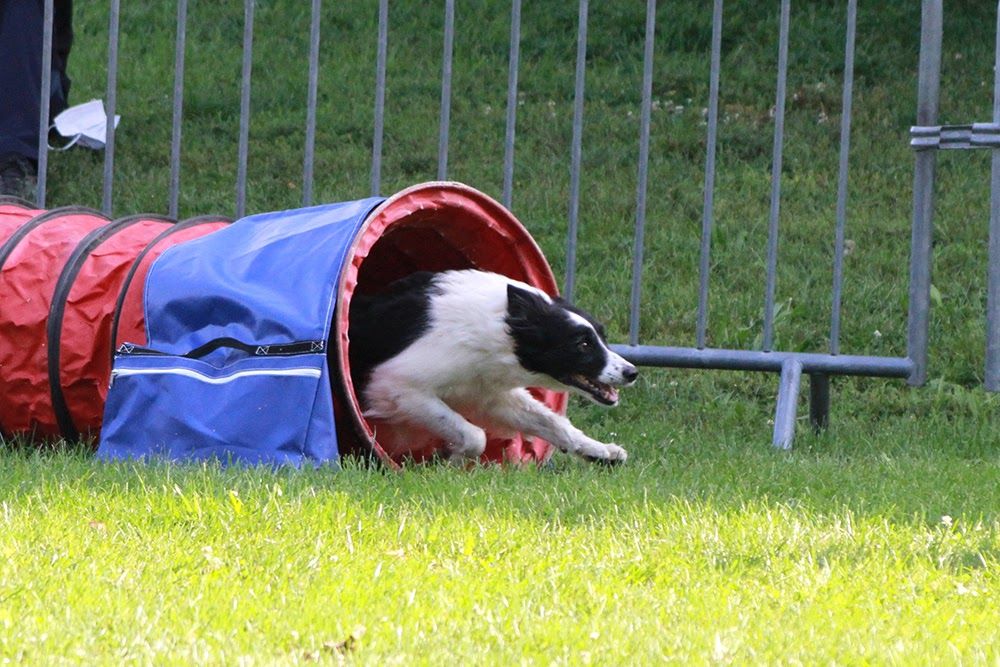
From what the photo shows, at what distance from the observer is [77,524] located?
359 cm

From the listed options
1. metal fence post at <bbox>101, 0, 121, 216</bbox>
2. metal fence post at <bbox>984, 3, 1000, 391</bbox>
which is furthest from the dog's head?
metal fence post at <bbox>101, 0, 121, 216</bbox>

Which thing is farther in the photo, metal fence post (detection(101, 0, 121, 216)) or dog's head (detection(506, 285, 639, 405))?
metal fence post (detection(101, 0, 121, 216))

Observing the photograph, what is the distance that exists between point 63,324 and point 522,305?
1635 mm

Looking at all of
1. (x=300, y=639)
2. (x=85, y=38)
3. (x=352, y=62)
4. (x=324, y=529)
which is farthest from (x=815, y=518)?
(x=85, y=38)

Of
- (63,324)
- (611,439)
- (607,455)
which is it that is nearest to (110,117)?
(63,324)

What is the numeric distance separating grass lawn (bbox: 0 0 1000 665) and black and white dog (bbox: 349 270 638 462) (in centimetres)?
33

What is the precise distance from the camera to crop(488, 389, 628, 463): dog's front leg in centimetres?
550

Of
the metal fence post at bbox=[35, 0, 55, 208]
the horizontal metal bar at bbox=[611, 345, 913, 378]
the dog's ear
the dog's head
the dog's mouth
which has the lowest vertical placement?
the dog's mouth

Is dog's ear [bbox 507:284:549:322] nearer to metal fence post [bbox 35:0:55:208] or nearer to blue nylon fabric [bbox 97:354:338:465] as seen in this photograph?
blue nylon fabric [bbox 97:354:338:465]

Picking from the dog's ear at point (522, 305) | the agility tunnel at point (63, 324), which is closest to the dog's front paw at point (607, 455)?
the dog's ear at point (522, 305)

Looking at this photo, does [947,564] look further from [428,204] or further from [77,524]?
[428,204]

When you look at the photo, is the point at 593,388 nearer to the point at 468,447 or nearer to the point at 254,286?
the point at 468,447

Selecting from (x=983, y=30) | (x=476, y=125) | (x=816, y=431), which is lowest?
(x=816, y=431)

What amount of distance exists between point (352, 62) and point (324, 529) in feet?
26.2
